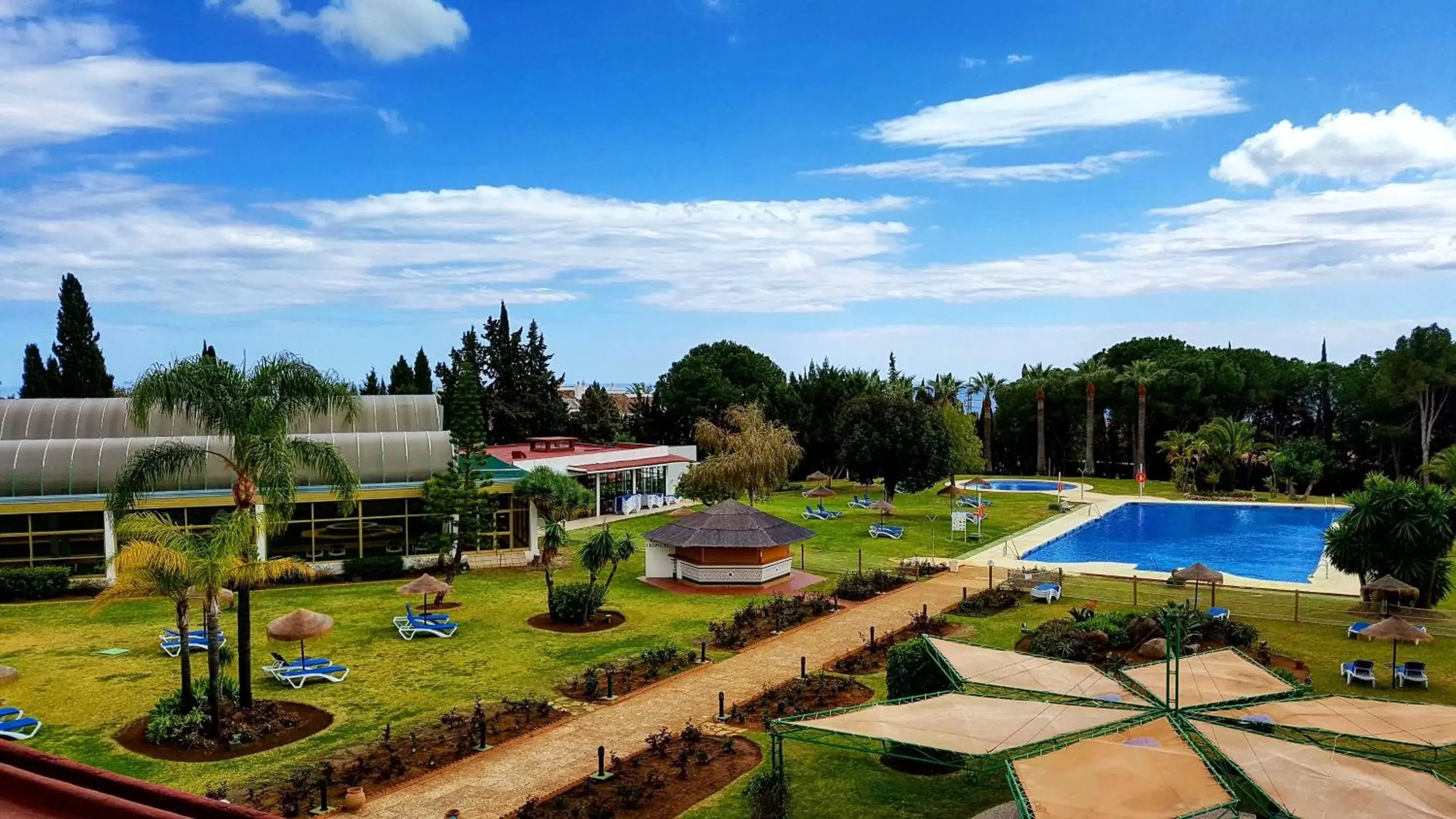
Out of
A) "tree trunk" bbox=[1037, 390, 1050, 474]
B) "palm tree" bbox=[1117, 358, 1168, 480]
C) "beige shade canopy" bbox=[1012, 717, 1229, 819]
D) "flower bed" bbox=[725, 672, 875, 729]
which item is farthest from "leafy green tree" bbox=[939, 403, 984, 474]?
"beige shade canopy" bbox=[1012, 717, 1229, 819]

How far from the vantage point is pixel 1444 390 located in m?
52.3

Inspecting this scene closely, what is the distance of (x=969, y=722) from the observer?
1289 cm

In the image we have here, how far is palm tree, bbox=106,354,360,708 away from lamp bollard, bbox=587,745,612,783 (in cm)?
697

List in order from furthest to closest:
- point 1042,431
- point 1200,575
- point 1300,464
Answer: point 1042,431 → point 1300,464 → point 1200,575

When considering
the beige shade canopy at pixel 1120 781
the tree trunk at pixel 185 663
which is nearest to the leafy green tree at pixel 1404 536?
the beige shade canopy at pixel 1120 781

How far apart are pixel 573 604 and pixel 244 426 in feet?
32.4

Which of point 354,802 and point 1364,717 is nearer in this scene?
point 1364,717

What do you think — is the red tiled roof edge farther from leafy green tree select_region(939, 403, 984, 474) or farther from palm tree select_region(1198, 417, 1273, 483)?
palm tree select_region(1198, 417, 1273, 483)

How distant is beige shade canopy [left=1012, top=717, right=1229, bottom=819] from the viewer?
10.2 meters

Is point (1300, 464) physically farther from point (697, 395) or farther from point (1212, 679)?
point (1212, 679)

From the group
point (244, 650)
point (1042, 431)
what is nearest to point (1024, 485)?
point (1042, 431)

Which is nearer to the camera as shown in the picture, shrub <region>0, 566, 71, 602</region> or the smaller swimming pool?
shrub <region>0, 566, 71, 602</region>

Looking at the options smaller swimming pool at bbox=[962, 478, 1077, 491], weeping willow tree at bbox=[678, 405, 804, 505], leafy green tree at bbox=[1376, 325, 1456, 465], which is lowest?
smaller swimming pool at bbox=[962, 478, 1077, 491]

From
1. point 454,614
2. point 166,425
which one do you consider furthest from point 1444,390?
point 166,425
